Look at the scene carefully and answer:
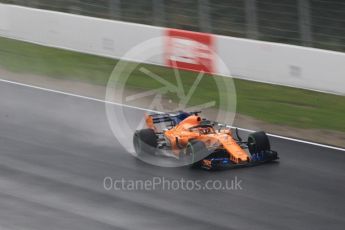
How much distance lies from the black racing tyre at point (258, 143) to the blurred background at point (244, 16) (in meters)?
6.65

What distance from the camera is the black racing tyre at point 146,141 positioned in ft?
38.9

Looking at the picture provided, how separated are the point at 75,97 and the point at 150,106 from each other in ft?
5.99

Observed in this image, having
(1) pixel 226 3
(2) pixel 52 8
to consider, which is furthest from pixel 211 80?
(2) pixel 52 8

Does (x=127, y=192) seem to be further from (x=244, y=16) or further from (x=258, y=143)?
(x=244, y=16)

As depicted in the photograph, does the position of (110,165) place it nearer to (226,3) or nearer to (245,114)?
(245,114)

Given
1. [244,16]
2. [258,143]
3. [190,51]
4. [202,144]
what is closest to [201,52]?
[190,51]

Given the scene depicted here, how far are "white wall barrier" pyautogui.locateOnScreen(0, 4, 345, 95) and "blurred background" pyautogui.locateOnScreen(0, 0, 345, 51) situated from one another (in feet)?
2.15

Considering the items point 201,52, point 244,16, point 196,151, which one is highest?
point 244,16

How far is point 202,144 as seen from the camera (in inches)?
444

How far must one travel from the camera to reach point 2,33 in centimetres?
2317

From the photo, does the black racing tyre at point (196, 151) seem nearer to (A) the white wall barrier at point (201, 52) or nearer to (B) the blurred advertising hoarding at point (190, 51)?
(A) the white wall barrier at point (201, 52)

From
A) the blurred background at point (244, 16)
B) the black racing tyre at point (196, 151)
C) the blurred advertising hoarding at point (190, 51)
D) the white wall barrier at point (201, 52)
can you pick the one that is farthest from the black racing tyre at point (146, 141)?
the blurred background at point (244, 16)

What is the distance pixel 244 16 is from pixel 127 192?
383 inches

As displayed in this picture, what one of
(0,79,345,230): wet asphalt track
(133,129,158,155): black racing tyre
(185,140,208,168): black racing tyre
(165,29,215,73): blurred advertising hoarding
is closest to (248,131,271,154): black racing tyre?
(0,79,345,230): wet asphalt track
